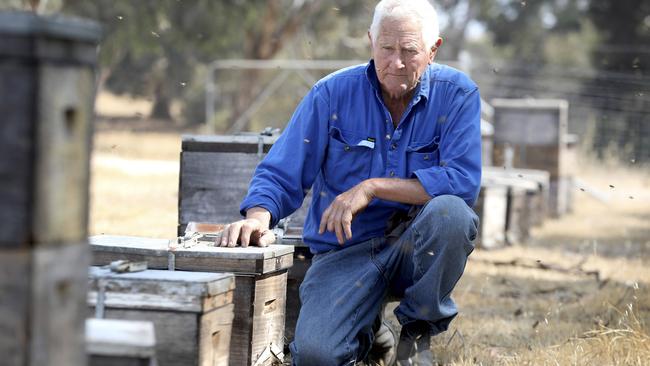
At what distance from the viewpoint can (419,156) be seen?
13.8 feet

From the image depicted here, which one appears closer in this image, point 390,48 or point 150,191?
point 390,48

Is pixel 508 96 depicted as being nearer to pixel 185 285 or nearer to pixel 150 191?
pixel 150 191

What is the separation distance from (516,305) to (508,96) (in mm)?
20573

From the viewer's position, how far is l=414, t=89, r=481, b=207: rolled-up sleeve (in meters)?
4.04

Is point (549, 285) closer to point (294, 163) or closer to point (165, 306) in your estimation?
point (294, 163)

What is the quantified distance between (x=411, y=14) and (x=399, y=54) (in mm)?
169

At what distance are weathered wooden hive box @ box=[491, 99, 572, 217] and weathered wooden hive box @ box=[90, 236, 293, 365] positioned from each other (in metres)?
8.09

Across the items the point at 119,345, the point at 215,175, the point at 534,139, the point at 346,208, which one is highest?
the point at 534,139

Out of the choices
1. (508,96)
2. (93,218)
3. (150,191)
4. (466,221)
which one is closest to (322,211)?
(466,221)

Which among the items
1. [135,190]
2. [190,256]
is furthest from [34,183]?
[135,190]

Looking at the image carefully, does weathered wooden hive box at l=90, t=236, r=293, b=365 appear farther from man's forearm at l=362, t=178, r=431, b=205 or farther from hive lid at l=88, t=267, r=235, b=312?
hive lid at l=88, t=267, r=235, b=312

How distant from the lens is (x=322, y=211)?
4.31 meters

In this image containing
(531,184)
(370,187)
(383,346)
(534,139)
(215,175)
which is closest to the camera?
(370,187)

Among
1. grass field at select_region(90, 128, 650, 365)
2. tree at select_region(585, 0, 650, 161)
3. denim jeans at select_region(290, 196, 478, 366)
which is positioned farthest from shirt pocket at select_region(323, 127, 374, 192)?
tree at select_region(585, 0, 650, 161)
